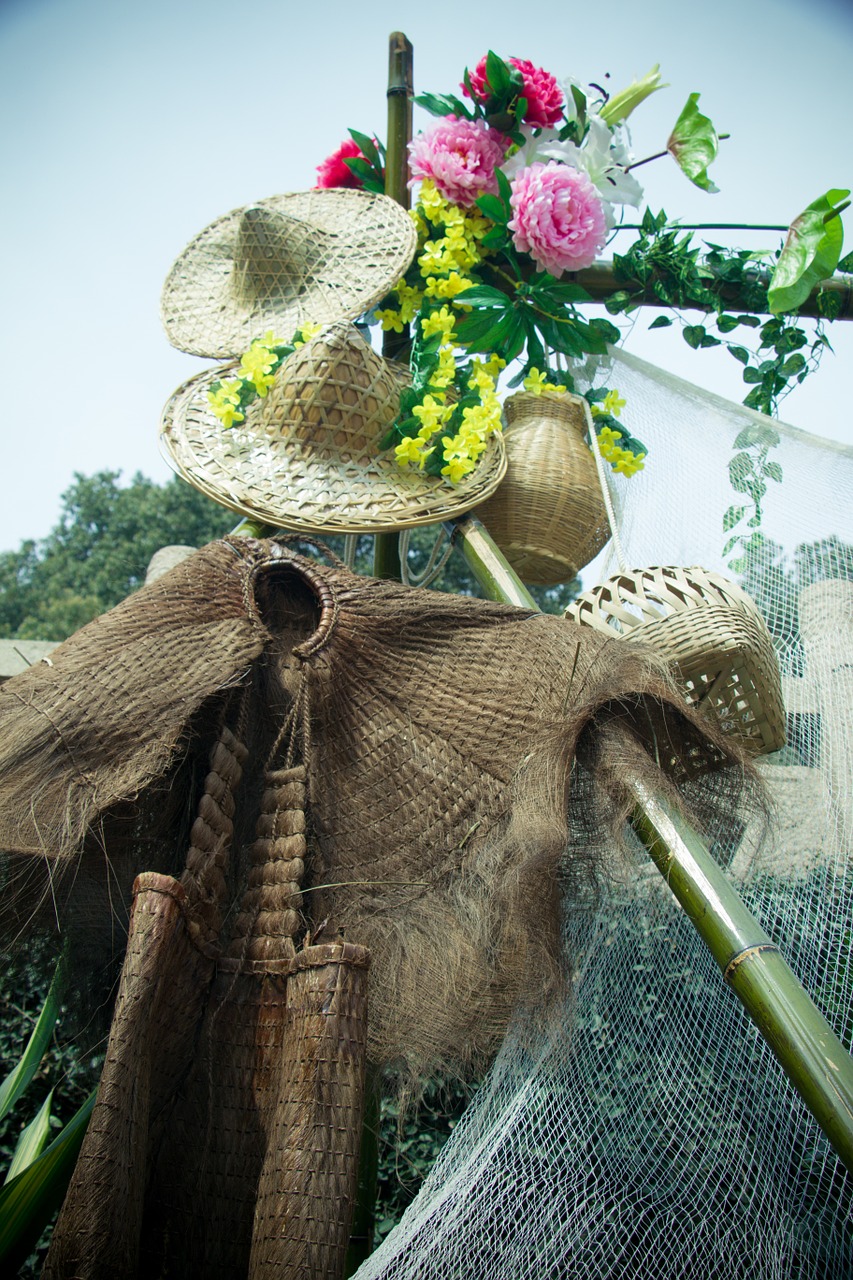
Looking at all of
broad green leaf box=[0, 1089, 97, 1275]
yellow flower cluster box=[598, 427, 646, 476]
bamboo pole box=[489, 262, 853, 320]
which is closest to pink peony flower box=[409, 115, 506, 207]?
bamboo pole box=[489, 262, 853, 320]

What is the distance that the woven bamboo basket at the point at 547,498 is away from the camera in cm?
156

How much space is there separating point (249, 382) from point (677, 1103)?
3.36ft

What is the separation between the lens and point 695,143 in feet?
5.46

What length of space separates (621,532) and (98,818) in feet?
2.97

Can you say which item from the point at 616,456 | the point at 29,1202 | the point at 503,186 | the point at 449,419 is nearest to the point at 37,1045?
the point at 29,1202

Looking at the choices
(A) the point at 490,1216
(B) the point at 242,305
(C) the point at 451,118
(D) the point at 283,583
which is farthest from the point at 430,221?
(A) the point at 490,1216

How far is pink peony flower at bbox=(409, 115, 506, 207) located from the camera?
1654 millimetres

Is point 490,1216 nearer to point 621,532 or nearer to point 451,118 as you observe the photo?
point 621,532

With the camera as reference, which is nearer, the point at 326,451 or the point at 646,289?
the point at 326,451

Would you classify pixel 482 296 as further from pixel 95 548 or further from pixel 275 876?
pixel 95 548

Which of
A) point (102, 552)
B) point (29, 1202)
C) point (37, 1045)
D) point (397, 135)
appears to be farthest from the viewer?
point (102, 552)

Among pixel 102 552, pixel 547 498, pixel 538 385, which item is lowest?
pixel 547 498

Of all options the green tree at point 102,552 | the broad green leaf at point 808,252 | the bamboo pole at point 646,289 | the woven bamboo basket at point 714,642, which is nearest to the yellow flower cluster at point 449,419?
the bamboo pole at point 646,289

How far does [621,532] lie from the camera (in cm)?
161
